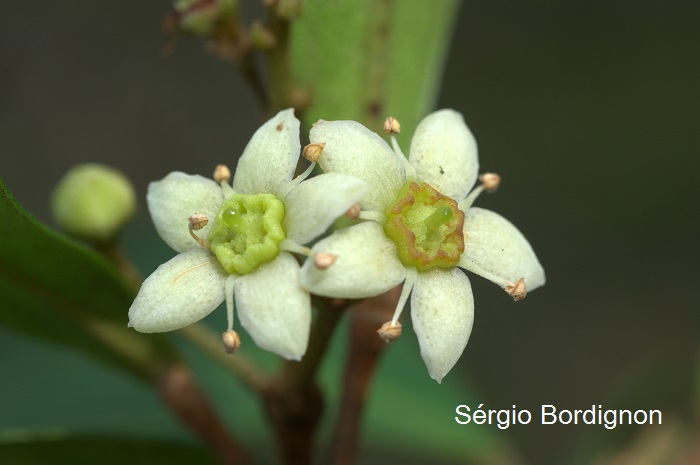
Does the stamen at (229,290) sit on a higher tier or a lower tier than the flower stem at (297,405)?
higher

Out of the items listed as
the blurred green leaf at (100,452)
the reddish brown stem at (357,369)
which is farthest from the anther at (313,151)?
the blurred green leaf at (100,452)

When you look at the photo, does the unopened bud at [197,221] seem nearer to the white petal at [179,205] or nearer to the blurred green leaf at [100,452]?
the white petal at [179,205]

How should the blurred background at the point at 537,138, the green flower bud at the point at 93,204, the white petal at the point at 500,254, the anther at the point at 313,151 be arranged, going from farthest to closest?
the blurred background at the point at 537,138 < the green flower bud at the point at 93,204 < the white petal at the point at 500,254 < the anther at the point at 313,151

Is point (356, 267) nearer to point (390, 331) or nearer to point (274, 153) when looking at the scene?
point (390, 331)

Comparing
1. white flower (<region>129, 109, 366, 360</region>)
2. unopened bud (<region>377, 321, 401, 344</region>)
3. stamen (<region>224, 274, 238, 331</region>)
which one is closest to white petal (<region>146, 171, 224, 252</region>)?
white flower (<region>129, 109, 366, 360</region>)

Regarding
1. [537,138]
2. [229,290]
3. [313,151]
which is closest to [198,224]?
[229,290]

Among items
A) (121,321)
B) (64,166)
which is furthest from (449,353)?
(64,166)
